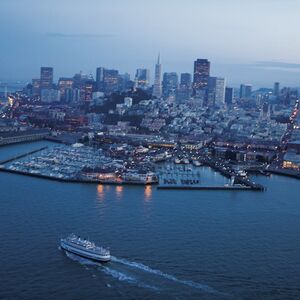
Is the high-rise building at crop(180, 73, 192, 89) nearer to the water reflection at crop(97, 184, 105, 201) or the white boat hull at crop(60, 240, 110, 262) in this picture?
the water reflection at crop(97, 184, 105, 201)

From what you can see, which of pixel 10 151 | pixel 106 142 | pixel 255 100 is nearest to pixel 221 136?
pixel 106 142

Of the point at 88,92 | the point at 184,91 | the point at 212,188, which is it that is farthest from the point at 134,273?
the point at 184,91

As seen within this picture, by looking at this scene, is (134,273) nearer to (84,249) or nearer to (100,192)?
(84,249)

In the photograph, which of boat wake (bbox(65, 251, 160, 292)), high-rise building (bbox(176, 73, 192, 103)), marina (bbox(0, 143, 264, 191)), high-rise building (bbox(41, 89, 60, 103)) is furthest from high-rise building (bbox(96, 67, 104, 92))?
boat wake (bbox(65, 251, 160, 292))

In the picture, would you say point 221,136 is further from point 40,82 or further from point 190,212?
point 40,82

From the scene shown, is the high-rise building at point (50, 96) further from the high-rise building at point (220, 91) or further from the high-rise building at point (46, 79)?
the high-rise building at point (220, 91)

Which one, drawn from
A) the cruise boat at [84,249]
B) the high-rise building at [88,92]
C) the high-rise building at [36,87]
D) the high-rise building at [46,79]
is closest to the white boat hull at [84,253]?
the cruise boat at [84,249]
